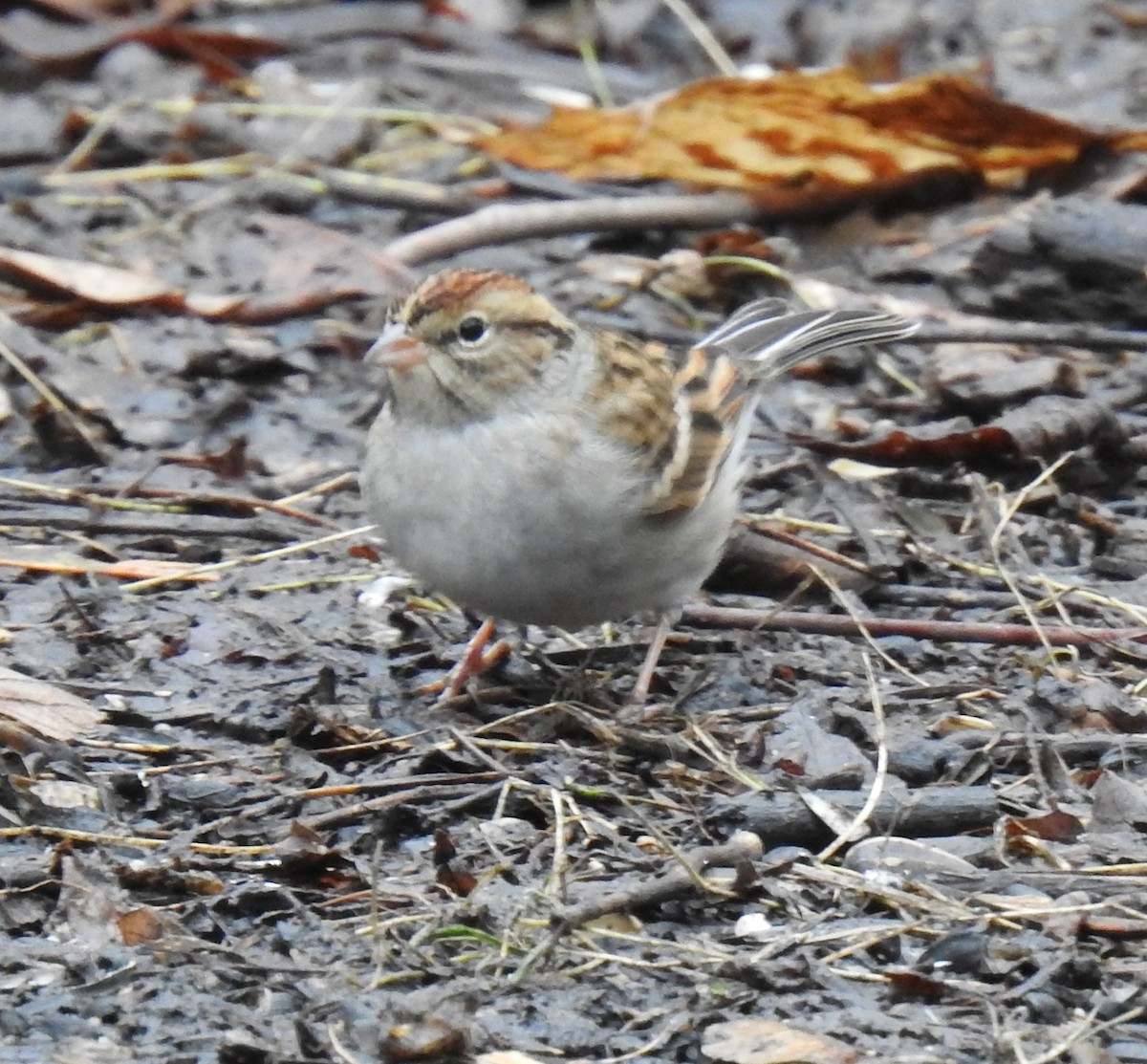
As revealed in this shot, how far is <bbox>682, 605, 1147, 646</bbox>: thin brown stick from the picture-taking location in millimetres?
4895

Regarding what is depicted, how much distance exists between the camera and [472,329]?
459cm

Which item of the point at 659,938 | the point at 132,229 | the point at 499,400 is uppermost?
the point at 499,400

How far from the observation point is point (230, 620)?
5.06m

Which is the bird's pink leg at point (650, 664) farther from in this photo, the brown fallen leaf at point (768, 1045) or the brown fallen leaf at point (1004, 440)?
the brown fallen leaf at point (768, 1045)

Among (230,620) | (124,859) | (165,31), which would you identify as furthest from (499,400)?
(165,31)

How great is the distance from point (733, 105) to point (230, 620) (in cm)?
325

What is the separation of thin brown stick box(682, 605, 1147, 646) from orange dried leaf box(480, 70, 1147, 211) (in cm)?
282

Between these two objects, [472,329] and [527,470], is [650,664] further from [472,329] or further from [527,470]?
[472,329]

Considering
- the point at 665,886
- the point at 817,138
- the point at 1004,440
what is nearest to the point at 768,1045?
the point at 665,886

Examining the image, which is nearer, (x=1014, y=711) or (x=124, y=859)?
(x=124, y=859)

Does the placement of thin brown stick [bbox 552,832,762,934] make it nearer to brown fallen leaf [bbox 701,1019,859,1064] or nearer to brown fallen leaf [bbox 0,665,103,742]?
brown fallen leaf [bbox 701,1019,859,1064]

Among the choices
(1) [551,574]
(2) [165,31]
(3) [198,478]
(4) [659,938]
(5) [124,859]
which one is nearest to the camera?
(4) [659,938]

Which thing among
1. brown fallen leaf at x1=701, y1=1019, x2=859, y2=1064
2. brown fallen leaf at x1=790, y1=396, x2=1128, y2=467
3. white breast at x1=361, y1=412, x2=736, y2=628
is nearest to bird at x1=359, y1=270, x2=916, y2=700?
white breast at x1=361, y1=412, x2=736, y2=628

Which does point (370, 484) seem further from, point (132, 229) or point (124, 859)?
point (132, 229)
